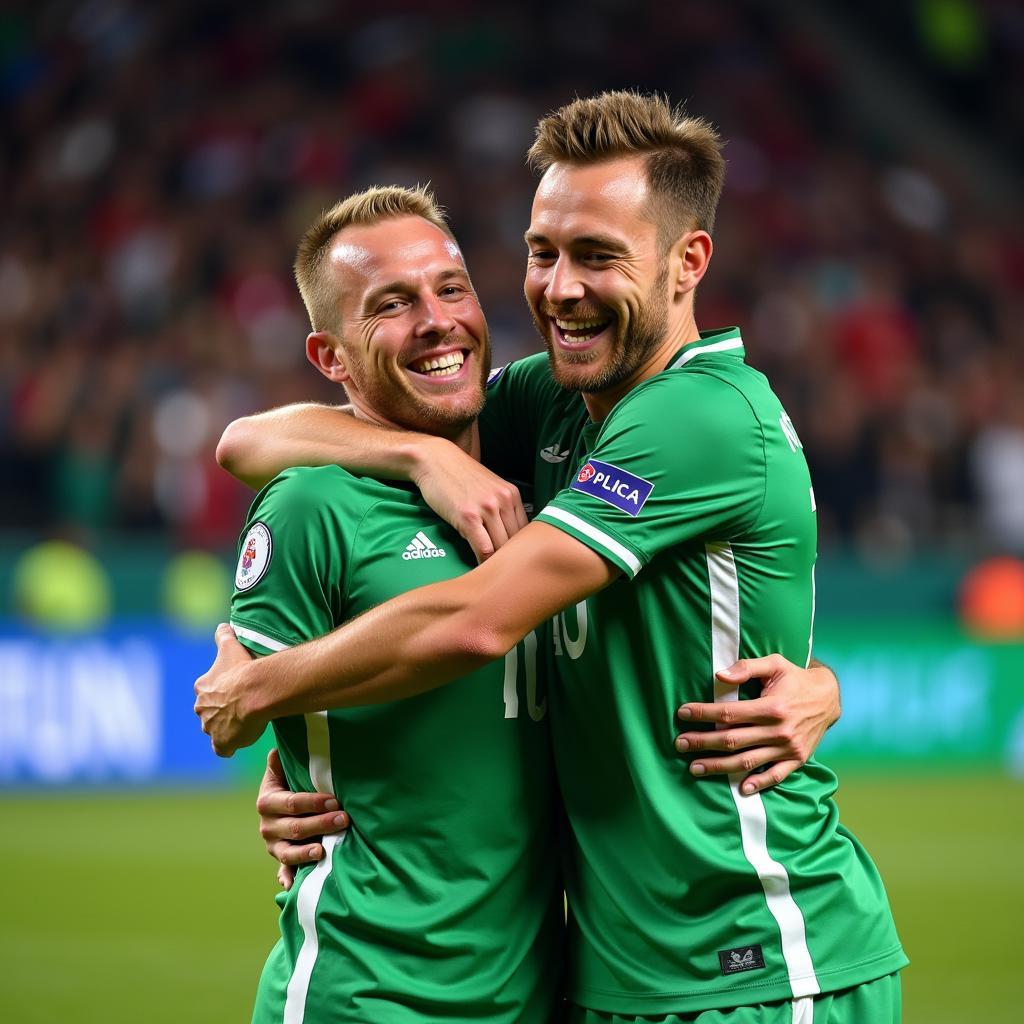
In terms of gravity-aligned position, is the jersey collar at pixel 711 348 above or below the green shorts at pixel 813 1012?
above

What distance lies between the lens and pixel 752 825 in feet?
10.5

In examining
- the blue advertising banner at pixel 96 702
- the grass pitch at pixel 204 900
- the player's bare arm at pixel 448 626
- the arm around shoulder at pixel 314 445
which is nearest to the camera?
the player's bare arm at pixel 448 626

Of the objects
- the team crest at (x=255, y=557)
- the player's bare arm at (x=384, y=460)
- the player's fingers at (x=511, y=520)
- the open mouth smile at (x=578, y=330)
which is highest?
the open mouth smile at (x=578, y=330)

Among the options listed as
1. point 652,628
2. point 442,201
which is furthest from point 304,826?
point 442,201

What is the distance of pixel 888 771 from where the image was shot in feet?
39.3

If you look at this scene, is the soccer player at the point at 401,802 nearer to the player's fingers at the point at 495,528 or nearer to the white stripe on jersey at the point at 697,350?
the player's fingers at the point at 495,528

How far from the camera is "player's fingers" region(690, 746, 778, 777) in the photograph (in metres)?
3.20

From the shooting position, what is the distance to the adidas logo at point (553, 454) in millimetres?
3643

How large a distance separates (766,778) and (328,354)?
138 cm

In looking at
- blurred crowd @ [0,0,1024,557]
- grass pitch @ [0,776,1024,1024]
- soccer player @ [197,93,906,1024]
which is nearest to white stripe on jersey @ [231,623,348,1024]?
soccer player @ [197,93,906,1024]

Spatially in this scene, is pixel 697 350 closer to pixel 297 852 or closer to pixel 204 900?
pixel 297 852

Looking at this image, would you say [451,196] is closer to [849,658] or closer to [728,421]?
[849,658]

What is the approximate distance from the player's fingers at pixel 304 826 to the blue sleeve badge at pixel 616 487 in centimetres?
80

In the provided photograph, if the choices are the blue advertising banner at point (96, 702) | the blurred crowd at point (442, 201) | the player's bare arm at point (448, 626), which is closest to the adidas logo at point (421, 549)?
the player's bare arm at point (448, 626)
